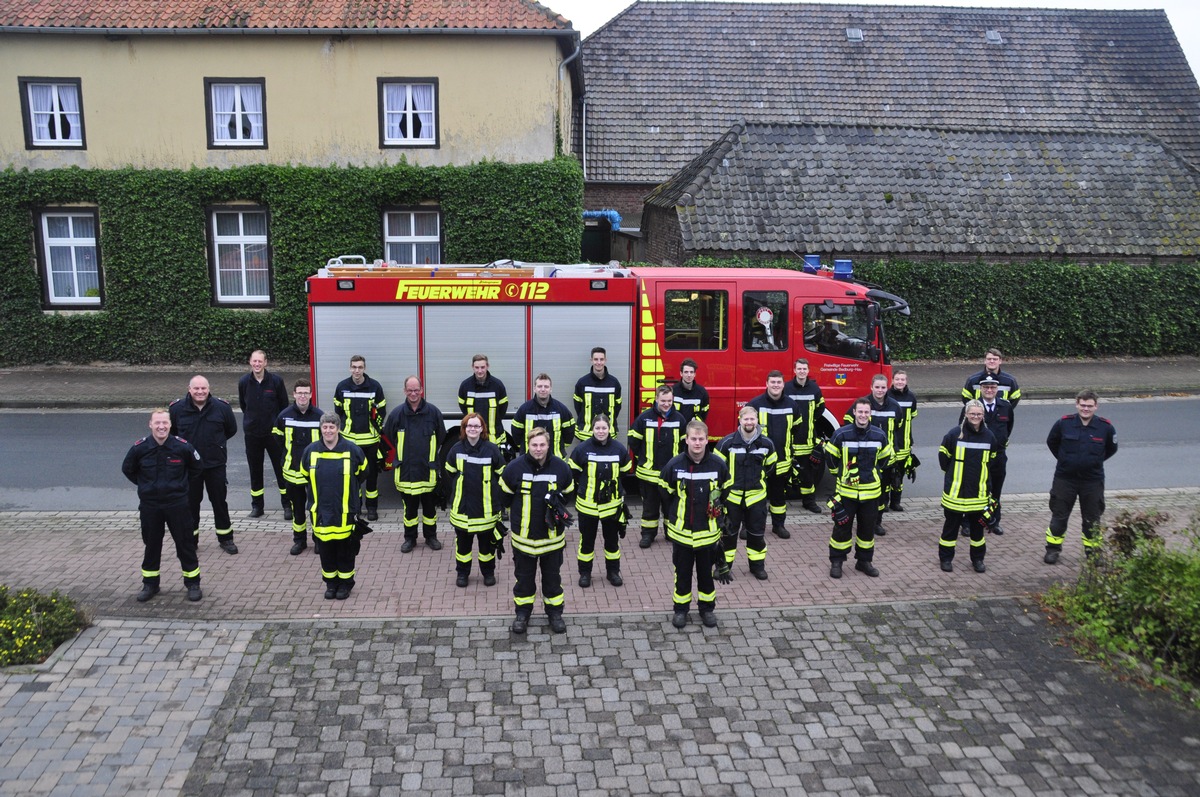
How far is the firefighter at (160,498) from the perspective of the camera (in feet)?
28.2

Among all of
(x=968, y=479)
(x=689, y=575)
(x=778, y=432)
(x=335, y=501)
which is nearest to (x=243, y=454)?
(x=335, y=501)

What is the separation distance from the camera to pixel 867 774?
6258mm

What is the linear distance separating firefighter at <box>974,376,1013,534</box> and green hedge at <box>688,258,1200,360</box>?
31.9 ft

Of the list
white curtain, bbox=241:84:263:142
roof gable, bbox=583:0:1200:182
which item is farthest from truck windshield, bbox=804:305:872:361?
roof gable, bbox=583:0:1200:182

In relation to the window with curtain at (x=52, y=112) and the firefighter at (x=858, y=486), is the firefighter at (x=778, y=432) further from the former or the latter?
the window with curtain at (x=52, y=112)

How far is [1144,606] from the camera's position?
7.73 m

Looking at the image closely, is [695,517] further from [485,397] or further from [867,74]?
[867,74]

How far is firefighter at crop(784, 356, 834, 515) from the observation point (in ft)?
36.3

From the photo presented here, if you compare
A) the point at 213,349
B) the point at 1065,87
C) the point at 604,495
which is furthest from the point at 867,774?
the point at 1065,87

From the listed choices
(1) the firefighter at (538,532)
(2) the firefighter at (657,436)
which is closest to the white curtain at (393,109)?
(2) the firefighter at (657,436)

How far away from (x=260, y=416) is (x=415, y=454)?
1.99 metres

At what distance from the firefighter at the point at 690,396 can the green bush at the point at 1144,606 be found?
13.2 feet

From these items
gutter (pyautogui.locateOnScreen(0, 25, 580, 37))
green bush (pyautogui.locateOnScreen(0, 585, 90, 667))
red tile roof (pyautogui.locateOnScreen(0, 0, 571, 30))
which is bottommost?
green bush (pyautogui.locateOnScreen(0, 585, 90, 667))

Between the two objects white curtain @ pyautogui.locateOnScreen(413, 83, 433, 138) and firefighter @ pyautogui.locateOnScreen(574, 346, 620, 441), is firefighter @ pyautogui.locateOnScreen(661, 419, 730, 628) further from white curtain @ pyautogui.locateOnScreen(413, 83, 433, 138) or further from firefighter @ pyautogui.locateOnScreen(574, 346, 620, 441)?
white curtain @ pyautogui.locateOnScreen(413, 83, 433, 138)
